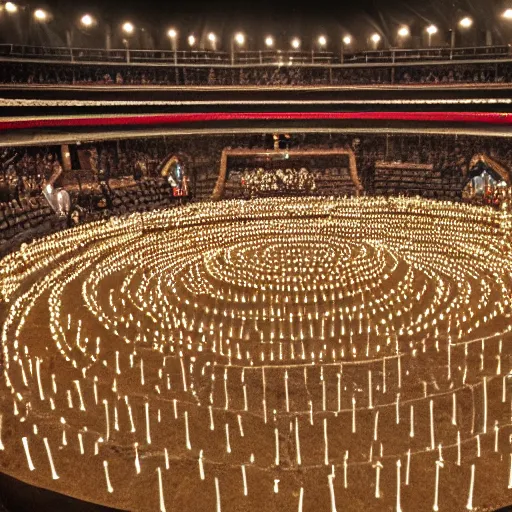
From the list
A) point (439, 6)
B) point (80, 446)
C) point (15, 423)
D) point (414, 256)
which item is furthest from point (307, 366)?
point (439, 6)

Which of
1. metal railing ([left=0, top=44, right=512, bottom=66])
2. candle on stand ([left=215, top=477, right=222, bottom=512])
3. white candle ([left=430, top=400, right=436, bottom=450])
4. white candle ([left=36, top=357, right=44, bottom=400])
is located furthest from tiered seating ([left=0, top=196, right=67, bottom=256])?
white candle ([left=430, top=400, right=436, bottom=450])

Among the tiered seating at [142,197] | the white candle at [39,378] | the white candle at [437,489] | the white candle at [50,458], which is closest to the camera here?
the white candle at [437,489]

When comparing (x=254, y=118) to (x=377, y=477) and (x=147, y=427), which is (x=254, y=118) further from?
(x=377, y=477)

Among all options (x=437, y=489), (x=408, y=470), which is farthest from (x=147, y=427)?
(x=437, y=489)

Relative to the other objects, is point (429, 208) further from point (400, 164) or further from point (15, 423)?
point (15, 423)

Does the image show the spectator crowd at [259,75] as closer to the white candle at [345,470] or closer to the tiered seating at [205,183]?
the tiered seating at [205,183]

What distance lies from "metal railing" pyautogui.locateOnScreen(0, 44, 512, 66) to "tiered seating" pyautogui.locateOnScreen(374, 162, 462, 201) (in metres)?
7.33

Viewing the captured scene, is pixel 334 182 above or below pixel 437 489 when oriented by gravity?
above

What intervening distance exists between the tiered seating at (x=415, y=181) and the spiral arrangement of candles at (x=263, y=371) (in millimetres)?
10122

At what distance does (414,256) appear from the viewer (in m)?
19.5

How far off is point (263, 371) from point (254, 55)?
3186cm

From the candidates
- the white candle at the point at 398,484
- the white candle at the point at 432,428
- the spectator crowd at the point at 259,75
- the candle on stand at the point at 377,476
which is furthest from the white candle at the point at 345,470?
the spectator crowd at the point at 259,75

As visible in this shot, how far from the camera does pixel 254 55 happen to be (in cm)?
3938

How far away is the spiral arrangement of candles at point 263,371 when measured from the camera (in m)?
8.32
